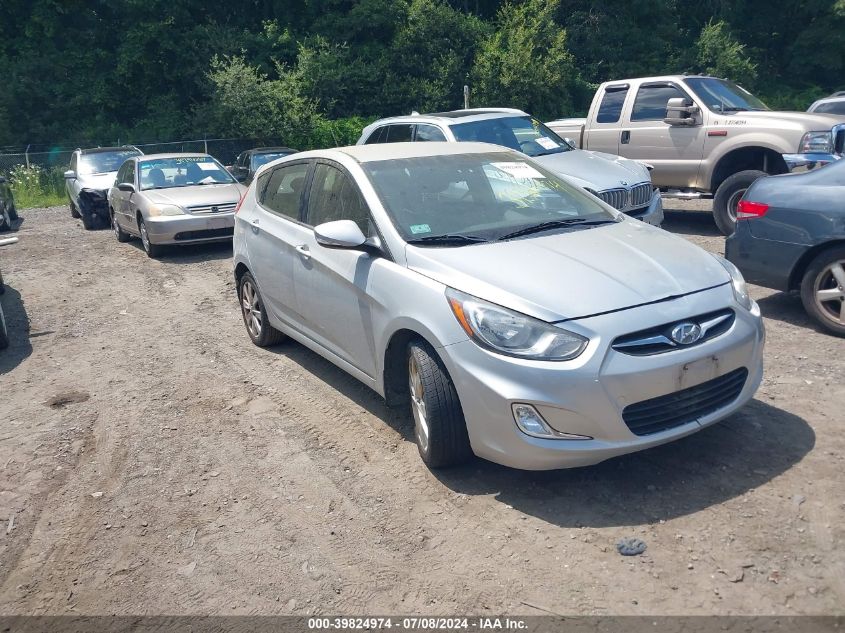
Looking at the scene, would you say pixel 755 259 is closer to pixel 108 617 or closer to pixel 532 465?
pixel 532 465

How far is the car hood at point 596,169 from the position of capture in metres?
8.88

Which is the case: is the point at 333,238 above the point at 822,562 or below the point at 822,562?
above

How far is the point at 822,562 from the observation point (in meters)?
Answer: 3.35

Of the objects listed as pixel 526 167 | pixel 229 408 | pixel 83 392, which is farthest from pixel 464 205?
pixel 83 392

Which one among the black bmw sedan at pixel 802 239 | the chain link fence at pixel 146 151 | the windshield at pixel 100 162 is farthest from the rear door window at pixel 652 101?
the chain link fence at pixel 146 151

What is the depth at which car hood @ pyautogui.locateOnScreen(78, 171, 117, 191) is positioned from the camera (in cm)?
1612

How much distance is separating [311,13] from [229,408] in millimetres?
30742

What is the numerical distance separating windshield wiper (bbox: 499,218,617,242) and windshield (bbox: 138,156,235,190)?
363 inches

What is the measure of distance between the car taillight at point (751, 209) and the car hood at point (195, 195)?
781cm

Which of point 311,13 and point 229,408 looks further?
point 311,13

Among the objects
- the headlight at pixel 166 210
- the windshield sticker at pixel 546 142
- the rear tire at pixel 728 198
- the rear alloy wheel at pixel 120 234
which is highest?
the windshield sticker at pixel 546 142

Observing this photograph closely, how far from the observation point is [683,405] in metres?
3.95

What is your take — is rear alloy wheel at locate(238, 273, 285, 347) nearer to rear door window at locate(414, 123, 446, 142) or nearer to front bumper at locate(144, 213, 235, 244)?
rear door window at locate(414, 123, 446, 142)

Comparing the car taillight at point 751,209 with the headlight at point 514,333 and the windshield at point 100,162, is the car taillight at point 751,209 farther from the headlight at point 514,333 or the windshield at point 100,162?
the windshield at point 100,162
